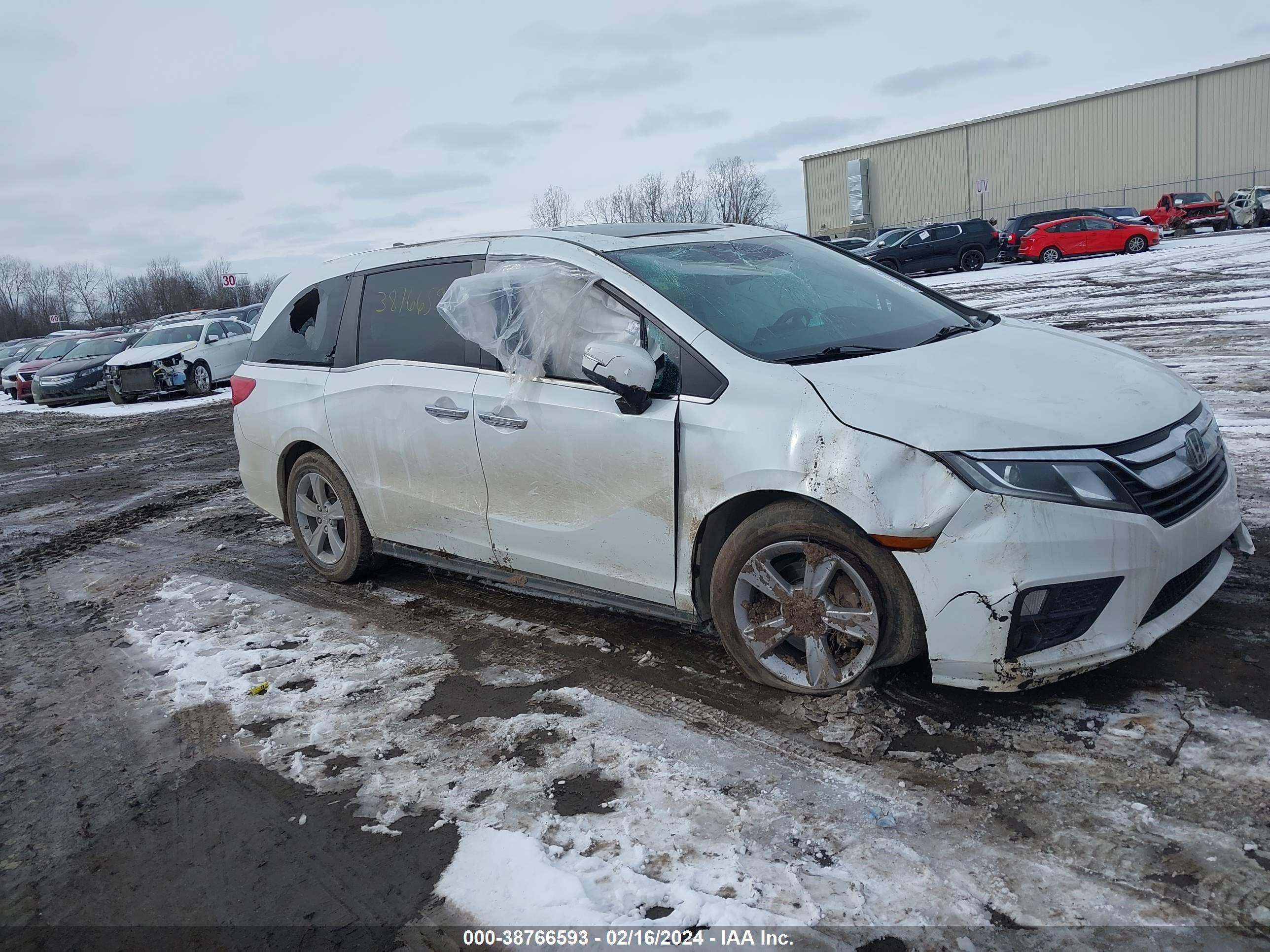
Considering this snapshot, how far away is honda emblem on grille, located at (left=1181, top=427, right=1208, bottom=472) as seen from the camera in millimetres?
3400

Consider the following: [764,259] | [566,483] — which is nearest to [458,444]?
[566,483]

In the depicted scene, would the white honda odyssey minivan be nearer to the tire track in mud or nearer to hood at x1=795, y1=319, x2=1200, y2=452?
hood at x1=795, y1=319, x2=1200, y2=452

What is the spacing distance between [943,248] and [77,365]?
24246 millimetres

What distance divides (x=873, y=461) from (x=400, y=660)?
2.47 m

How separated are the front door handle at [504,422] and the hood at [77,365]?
67.4 feet

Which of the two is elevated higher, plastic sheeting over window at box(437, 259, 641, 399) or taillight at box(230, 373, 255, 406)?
plastic sheeting over window at box(437, 259, 641, 399)

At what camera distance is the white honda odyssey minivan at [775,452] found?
10.4ft

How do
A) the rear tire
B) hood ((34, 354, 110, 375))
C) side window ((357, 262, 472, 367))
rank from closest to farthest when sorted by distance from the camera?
side window ((357, 262, 472, 367))
hood ((34, 354, 110, 375))
the rear tire

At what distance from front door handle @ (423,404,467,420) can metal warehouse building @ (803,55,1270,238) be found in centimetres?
Result: 4750

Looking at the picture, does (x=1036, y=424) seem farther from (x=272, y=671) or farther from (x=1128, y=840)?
(x=272, y=671)

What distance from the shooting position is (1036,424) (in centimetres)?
321

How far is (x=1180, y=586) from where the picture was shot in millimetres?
3354

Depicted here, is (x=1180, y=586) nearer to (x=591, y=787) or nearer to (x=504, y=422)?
(x=591, y=787)

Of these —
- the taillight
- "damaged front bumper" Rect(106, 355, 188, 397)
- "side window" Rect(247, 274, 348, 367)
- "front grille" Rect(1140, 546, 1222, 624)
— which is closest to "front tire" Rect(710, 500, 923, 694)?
"front grille" Rect(1140, 546, 1222, 624)
